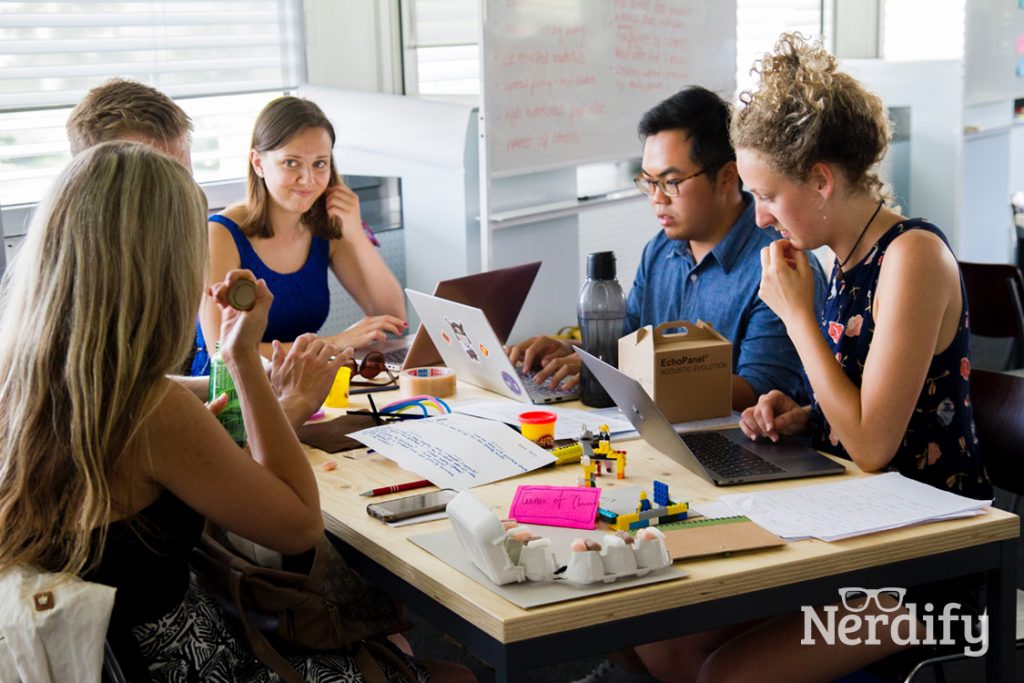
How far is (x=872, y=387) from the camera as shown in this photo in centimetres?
178

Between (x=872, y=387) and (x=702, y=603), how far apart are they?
1.77ft

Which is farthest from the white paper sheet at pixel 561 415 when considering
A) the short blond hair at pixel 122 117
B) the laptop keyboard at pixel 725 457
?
the short blond hair at pixel 122 117

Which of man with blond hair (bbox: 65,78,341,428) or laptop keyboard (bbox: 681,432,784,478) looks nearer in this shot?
laptop keyboard (bbox: 681,432,784,478)

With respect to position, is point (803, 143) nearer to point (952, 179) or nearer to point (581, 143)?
point (581, 143)

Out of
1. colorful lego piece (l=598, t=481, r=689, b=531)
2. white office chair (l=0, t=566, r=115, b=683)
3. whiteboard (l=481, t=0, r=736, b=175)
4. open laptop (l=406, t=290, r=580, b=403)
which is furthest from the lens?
whiteboard (l=481, t=0, r=736, b=175)

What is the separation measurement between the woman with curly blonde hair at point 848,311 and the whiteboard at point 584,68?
6.21 feet

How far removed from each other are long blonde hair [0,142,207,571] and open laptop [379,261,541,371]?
0.92 metres

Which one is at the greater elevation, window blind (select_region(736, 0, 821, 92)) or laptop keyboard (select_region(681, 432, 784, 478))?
window blind (select_region(736, 0, 821, 92))

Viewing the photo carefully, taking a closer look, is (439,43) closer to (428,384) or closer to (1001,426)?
(428,384)

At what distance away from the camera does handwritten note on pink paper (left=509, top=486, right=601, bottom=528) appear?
1617mm

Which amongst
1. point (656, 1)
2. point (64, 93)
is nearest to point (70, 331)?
point (64, 93)

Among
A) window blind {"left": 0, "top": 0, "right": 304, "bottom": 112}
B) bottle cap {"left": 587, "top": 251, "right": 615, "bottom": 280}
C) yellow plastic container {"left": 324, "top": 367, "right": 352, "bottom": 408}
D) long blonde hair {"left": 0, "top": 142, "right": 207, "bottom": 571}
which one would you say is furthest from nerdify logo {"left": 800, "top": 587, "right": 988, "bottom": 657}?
window blind {"left": 0, "top": 0, "right": 304, "bottom": 112}

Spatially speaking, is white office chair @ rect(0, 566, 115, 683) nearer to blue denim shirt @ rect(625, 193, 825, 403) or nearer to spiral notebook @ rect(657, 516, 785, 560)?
spiral notebook @ rect(657, 516, 785, 560)

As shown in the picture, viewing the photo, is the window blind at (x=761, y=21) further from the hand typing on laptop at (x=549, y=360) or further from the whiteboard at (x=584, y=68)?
the hand typing on laptop at (x=549, y=360)
